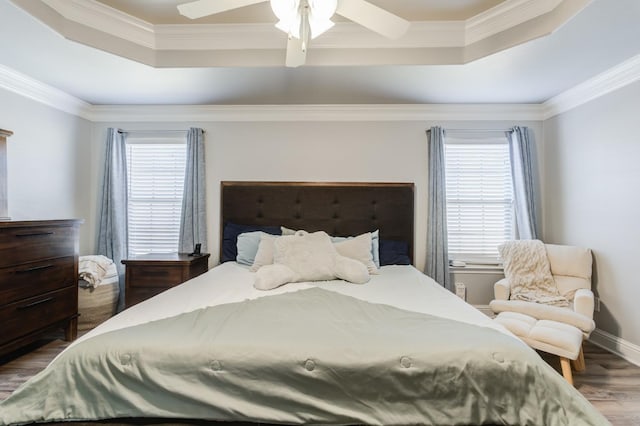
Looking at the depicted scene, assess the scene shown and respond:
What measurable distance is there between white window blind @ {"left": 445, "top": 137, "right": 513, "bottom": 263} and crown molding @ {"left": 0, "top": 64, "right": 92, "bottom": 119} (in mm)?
4101

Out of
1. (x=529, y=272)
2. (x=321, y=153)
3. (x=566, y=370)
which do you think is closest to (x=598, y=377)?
(x=566, y=370)

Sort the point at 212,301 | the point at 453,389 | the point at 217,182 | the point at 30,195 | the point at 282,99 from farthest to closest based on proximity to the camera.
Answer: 1. the point at 217,182
2. the point at 282,99
3. the point at 30,195
4. the point at 212,301
5. the point at 453,389

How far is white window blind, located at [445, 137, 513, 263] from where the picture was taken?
3.71 meters

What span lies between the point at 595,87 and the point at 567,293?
74.0 inches

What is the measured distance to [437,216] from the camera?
11.6ft

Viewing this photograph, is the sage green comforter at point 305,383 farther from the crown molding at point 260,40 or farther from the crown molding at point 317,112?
the crown molding at point 317,112

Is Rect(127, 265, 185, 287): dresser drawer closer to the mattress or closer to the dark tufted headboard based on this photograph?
the dark tufted headboard

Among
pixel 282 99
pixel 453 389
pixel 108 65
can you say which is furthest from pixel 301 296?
pixel 108 65

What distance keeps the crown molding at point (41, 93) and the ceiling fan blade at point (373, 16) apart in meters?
3.06

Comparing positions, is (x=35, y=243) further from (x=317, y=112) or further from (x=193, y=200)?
(x=317, y=112)

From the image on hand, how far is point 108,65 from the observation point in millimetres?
2711

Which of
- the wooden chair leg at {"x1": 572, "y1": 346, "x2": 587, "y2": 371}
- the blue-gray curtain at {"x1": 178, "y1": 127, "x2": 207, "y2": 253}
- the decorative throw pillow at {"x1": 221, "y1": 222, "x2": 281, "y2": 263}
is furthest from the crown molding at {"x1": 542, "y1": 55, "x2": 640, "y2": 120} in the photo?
the blue-gray curtain at {"x1": 178, "y1": 127, "x2": 207, "y2": 253}

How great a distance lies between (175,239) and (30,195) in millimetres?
1374

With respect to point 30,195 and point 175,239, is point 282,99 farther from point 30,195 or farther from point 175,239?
point 30,195
